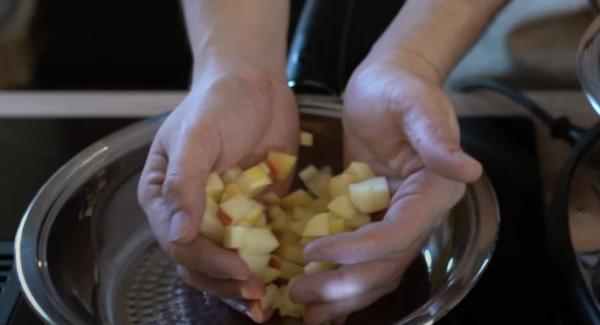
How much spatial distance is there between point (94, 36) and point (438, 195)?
0.76m

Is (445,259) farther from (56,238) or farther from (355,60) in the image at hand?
(355,60)

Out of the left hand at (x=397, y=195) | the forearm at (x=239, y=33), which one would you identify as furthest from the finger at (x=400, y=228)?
the forearm at (x=239, y=33)

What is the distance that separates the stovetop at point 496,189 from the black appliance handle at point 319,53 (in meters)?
0.15

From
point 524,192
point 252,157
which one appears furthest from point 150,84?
point 524,192

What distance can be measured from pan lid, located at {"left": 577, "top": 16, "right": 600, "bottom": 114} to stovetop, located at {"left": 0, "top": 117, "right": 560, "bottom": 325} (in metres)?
0.21

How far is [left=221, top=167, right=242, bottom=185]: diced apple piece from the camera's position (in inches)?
29.8

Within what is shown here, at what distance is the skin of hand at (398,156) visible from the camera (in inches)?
25.4

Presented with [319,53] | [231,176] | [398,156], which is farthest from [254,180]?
[319,53]

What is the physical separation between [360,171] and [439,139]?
15 centimetres

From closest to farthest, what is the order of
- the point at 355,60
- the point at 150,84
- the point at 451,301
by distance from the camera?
the point at 451,301 < the point at 355,60 < the point at 150,84

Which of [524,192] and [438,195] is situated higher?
[438,195]

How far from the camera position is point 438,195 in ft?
2.23

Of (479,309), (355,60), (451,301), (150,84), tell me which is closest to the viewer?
(451,301)

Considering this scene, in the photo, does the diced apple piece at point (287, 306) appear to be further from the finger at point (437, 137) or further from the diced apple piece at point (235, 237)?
the finger at point (437, 137)
